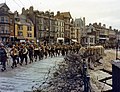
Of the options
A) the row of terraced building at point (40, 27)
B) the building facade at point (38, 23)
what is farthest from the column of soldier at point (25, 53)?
the building facade at point (38, 23)

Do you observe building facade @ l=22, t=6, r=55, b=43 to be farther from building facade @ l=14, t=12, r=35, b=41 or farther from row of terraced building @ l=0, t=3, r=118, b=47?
building facade @ l=14, t=12, r=35, b=41

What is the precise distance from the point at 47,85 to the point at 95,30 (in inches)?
5002

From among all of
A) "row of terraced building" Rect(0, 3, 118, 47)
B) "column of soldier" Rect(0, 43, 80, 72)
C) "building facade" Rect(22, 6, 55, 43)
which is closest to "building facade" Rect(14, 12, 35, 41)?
"row of terraced building" Rect(0, 3, 118, 47)

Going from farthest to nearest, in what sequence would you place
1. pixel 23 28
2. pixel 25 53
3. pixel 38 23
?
pixel 38 23
pixel 23 28
pixel 25 53

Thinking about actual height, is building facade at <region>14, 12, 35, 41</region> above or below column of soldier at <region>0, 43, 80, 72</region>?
above

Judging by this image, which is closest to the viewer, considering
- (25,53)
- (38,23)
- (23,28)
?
(25,53)

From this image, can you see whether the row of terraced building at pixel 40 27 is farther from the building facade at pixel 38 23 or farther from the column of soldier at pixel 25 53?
the column of soldier at pixel 25 53

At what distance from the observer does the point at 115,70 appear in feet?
29.3

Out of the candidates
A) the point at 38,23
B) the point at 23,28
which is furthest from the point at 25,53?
the point at 38,23

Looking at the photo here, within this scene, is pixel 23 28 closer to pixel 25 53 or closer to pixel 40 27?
pixel 40 27

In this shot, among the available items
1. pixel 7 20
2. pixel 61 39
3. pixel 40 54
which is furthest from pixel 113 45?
pixel 40 54

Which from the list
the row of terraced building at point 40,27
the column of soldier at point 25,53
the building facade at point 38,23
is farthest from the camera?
the building facade at point 38,23

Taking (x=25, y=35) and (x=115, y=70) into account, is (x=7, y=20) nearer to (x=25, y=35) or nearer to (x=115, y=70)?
(x=25, y=35)

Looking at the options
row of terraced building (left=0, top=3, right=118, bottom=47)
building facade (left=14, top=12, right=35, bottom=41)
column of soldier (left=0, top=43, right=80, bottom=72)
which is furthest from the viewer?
building facade (left=14, top=12, right=35, bottom=41)
